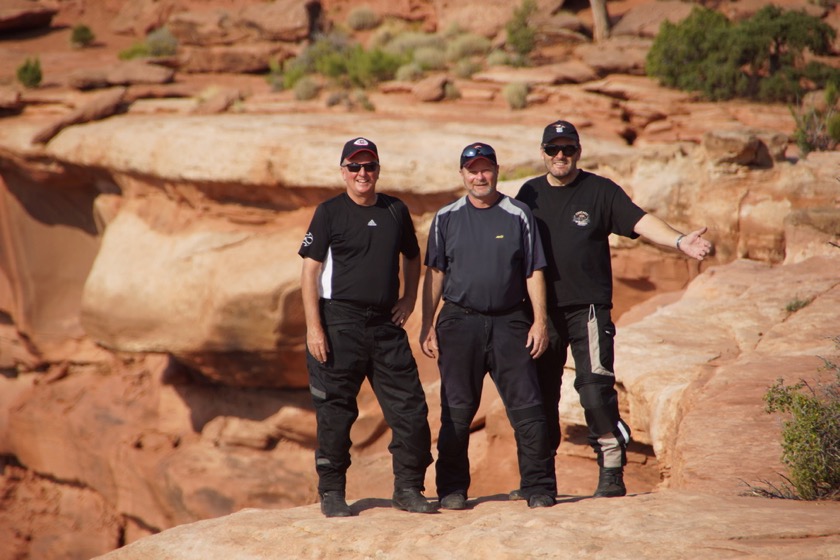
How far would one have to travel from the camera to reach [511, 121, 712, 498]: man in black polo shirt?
4.75m

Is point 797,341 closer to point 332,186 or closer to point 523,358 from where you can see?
point 523,358

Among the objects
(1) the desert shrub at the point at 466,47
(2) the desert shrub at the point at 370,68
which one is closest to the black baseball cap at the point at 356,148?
(2) the desert shrub at the point at 370,68

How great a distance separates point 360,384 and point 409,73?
12.8m

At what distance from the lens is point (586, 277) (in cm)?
478

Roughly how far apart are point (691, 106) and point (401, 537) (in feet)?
37.6

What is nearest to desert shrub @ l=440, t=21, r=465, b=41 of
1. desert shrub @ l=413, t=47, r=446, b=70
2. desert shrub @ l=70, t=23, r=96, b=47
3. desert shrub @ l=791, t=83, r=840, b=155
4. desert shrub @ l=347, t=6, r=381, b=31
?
desert shrub @ l=413, t=47, r=446, b=70

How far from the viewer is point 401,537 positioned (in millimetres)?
4227

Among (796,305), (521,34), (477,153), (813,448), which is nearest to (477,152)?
(477,153)

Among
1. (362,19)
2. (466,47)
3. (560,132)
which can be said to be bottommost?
(560,132)

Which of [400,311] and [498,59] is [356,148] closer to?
[400,311]

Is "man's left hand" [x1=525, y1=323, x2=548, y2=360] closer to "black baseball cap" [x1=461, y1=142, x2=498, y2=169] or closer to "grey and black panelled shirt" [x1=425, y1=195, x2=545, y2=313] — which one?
"grey and black panelled shirt" [x1=425, y1=195, x2=545, y2=313]

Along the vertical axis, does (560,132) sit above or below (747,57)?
below

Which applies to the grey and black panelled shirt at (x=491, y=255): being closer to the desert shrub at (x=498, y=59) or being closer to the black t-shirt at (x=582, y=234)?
the black t-shirt at (x=582, y=234)

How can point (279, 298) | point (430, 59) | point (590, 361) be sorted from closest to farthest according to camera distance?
point (590, 361) < point (279, 298) < point (430, 59)
